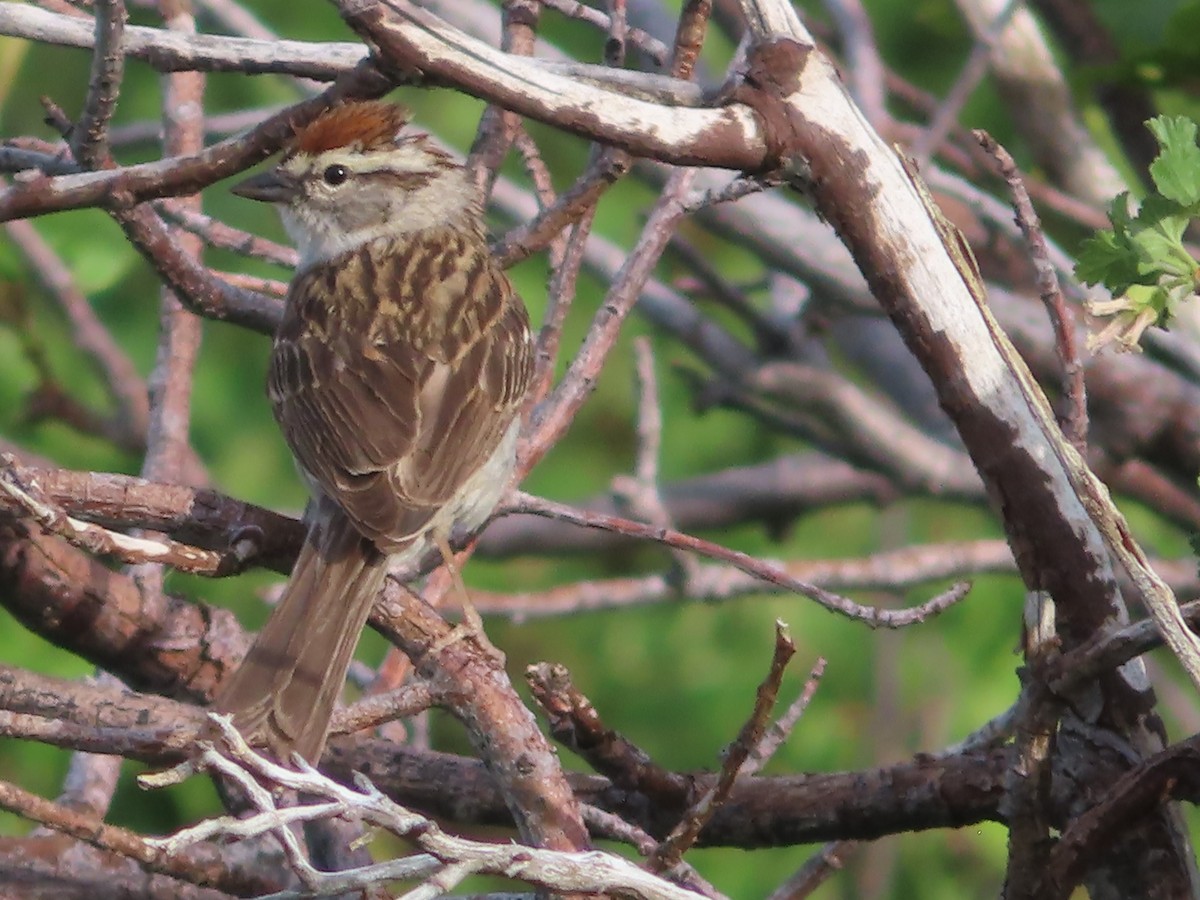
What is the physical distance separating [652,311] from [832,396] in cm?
70

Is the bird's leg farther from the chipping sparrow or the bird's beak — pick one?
the bird's beak

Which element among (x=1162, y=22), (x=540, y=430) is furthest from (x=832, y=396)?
(x=540, y=430)

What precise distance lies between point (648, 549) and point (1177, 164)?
14.9 ft

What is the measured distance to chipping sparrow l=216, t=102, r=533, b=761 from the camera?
3.08m

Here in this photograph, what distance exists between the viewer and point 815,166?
2.41m

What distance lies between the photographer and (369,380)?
3.77 m

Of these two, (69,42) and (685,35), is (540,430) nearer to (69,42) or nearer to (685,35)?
(685,35)

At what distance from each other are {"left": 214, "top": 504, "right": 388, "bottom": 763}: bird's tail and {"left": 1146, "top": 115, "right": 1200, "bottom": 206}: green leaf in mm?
1444

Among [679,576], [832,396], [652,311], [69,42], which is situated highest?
[652,311]

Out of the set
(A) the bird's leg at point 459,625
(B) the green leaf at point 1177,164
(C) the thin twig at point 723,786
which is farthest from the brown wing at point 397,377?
(B) the green leaf at point 1177,164

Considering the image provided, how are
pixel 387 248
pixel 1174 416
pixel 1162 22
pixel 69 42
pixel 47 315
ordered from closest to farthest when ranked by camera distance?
pixel 69 42
pixel 387 248
pixel 1174 416
pixel 1162 22
pixel 47 315

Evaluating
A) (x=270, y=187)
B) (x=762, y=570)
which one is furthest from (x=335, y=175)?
(x=762, y=570)

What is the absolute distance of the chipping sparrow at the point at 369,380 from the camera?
3082 millimetres

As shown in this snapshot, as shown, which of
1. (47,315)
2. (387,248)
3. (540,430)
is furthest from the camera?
(47,315)
